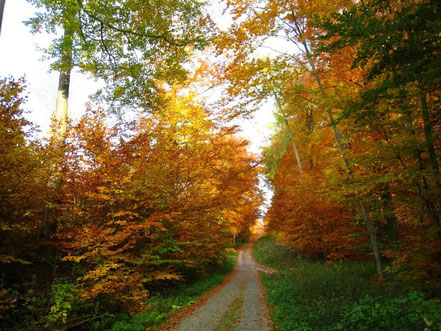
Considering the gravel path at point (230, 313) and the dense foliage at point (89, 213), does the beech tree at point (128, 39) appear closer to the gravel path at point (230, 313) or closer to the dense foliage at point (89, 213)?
the dense foliage at point (89, 213)

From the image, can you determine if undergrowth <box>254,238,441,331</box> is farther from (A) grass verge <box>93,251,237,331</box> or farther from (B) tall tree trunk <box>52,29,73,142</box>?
(B) tall tree trunk <box>52,29,73,142</box>

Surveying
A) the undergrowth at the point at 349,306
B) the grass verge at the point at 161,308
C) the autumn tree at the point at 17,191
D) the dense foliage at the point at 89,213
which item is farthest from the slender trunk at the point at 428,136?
the autumn tree at the point at 17,191

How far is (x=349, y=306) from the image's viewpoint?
203 inches

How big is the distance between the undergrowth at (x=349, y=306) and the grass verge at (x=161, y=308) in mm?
3284

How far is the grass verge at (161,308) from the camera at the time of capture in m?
5.99

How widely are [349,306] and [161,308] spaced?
18.3ft

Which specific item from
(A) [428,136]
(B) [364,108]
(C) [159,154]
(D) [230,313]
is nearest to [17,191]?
(C) [159,154]

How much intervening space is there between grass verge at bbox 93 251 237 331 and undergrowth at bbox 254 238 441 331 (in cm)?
328

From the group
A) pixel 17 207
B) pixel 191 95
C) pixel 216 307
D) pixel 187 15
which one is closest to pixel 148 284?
pixel 216 307

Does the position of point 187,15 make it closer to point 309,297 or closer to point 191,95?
point 191,95

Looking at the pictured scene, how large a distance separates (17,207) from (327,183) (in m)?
8.90

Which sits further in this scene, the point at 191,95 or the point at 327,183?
the point at 191,95

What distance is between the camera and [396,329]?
3.79 metres

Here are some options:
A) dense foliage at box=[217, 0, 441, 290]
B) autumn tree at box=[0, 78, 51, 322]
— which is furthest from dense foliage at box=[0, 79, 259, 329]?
dense foliage at box=[217, 0, 441, 290]
